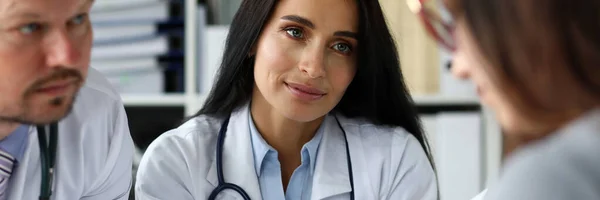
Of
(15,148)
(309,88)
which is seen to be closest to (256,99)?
(309,88)

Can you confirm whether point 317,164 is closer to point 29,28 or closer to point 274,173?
point 274,173

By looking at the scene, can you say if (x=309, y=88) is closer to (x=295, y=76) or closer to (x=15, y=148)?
(x=295, y=76)

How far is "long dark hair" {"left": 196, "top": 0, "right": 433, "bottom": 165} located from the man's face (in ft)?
1.41

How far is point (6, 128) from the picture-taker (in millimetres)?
1068

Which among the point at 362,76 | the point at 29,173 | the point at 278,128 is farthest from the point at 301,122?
the point at 29,173

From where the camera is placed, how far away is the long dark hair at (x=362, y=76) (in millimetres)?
1305

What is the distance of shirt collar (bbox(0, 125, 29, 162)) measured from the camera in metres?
1.11

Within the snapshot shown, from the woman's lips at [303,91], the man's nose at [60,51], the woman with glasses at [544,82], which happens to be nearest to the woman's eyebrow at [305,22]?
the woman's lips at [303,91]

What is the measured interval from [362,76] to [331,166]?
19cm

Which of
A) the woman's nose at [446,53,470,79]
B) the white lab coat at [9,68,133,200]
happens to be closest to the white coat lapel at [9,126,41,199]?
the white lab coat at [9,68,133,200]

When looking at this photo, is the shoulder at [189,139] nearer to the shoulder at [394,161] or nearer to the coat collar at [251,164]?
the coat collar at [251,164]

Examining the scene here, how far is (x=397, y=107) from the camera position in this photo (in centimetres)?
145

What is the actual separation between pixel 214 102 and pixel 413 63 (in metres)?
0.81

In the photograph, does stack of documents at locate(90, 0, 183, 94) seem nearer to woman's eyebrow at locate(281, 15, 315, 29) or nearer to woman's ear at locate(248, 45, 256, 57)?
woman's ear at locate(248, 45, 256, 57)
